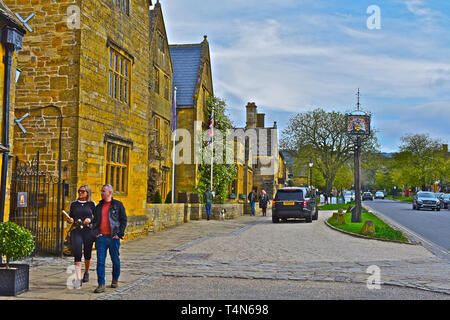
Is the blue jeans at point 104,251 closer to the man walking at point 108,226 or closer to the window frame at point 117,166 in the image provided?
the man walking at point 108,226

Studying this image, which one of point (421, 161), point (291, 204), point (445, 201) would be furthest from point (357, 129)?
point (421, 161)

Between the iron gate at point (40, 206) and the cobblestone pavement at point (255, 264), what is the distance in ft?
4.25

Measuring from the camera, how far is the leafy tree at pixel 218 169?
33.3 meters

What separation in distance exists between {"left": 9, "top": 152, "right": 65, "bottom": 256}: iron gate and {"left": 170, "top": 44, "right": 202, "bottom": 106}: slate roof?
19.3 meters

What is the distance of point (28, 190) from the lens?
45.0ft

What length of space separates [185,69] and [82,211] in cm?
2610

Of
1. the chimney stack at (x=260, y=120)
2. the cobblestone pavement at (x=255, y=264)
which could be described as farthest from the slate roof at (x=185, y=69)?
the chimney stack at (x=260, y=120)

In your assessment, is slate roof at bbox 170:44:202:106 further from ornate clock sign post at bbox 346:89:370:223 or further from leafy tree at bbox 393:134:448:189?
leafy tree at bbox 393:134:448:189

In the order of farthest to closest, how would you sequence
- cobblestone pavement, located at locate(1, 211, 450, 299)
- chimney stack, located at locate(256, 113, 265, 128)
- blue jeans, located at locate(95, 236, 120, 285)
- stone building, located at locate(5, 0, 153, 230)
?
chimney stack, located at locate(256, 113, 265, 128) → stone building, located at locate(5, 0, 153, 230) → cobblestone pavement, located at locate(1, 211, 450, 299) → blue jeans, located at locate(95, 236, 120, 285)

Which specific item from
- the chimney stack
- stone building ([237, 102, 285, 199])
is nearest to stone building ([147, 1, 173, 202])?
stone building ([237, 102, 285, 199])

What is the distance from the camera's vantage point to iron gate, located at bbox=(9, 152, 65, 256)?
13.5m

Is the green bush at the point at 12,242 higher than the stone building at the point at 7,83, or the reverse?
the stone building at the point at 7,83

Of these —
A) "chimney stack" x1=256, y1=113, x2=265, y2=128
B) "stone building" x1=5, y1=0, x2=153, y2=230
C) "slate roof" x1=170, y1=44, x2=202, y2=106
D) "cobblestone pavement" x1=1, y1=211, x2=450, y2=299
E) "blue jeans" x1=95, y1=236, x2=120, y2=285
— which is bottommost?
"cobblestone pavement" x1=1, y1=211, x2=450, y2=299
